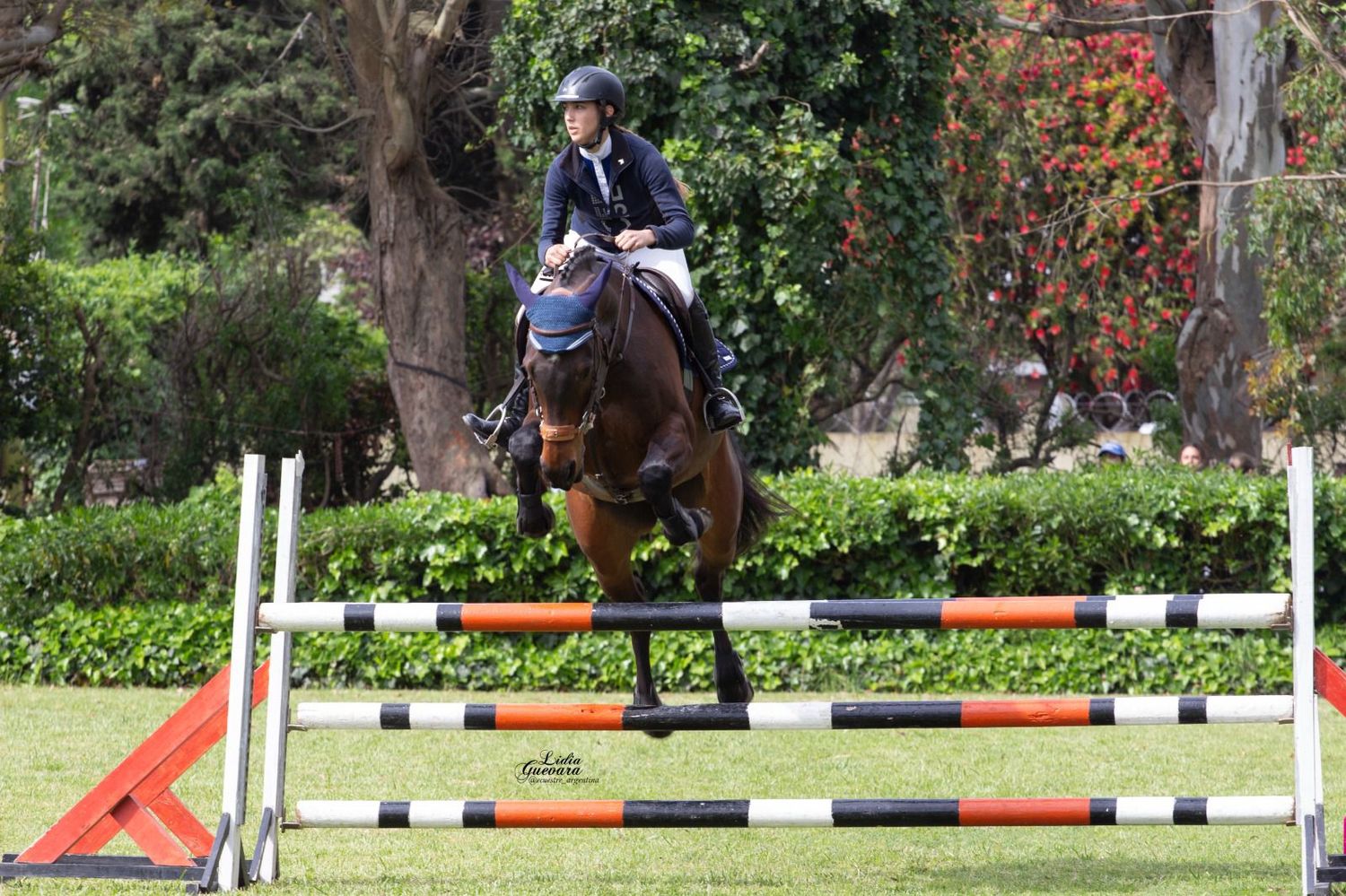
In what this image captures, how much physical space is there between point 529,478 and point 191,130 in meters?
15.7

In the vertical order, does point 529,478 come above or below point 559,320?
below

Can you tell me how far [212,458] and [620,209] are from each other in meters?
8.88

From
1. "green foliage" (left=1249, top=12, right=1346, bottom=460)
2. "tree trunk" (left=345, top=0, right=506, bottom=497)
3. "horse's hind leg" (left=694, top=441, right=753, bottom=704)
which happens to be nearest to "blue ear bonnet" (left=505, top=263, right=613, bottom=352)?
"horse's hind leg" (left=694, top=441, right=753, bottom=704)

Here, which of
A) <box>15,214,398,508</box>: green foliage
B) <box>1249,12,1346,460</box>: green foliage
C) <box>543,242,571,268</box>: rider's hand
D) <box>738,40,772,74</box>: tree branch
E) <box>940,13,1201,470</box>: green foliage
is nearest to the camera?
<box>543,242,571,268</box>: rider's hand

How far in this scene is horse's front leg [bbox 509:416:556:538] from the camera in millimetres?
4871

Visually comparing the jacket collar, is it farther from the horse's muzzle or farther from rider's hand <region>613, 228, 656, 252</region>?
the horse's muzzle

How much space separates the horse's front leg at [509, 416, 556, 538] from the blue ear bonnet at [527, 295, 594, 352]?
318mm

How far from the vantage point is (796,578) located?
400 inches

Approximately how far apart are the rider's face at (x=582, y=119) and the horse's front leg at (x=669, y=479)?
1.16 m

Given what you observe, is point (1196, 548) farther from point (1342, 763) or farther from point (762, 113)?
point (762, 113)

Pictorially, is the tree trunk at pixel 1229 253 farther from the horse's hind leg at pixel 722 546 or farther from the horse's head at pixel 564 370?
the horse's head at pixel 564 370

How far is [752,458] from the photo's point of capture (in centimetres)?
1181

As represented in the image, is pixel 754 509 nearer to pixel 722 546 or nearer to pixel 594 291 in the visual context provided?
pixel 722 546

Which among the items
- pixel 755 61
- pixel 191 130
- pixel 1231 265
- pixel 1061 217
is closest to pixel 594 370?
pixel 755 61
